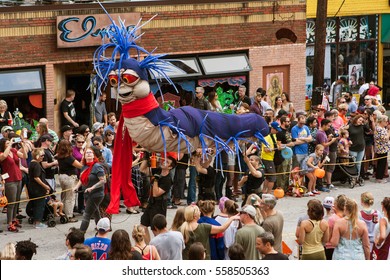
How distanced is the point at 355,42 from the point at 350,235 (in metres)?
20.3

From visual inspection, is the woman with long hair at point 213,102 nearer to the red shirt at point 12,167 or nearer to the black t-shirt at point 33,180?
the black t-shirt at point 33,180

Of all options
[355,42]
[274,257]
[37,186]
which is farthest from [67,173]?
[355,42]

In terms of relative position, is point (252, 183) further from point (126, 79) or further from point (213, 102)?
point (213, 102)

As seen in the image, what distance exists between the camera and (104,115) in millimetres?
25828

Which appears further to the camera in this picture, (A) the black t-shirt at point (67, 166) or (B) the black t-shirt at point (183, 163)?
(B) the black t-shirt at point (183, 163)

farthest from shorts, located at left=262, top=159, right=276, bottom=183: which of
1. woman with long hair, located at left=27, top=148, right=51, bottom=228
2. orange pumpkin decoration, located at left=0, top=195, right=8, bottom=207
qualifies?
orange pumpkin decoration, located at left=0, top=195, right=8, bottom=207

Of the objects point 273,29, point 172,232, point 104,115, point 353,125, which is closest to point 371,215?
point 172,232

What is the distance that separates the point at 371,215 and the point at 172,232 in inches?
126

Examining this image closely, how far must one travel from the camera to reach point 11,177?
1955cm

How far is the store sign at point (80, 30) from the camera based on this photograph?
85.4 ft

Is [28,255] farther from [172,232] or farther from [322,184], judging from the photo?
[322,184]

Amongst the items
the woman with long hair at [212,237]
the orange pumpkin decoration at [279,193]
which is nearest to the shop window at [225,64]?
the orange pumpkin decoration at [279,193]

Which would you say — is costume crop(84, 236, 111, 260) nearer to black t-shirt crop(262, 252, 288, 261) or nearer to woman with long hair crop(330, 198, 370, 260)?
black t-shirt crop(262, 252, 288, 261)
